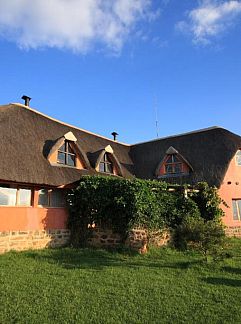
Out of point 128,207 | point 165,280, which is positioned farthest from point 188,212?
point 165,280

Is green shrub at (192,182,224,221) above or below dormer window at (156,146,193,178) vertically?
below

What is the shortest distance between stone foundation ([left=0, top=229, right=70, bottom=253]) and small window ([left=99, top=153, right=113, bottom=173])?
534 cm

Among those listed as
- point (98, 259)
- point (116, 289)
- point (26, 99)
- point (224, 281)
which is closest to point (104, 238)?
point (98, 259)

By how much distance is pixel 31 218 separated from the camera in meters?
11.7

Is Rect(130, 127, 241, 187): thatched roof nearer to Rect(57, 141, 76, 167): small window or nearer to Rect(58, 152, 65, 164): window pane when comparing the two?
Rect(57, 141, 76, 167): small window

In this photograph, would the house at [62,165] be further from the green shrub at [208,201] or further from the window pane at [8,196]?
the green shrub at [208,201]

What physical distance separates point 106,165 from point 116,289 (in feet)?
36.9

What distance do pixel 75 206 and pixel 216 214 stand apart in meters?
7.17

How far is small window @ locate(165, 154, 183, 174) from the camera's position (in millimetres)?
19281

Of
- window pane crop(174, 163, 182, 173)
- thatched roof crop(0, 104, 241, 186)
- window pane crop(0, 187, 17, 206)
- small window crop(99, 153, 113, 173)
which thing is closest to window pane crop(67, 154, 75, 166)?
thatched roof crop(0, 104, 241, 186)

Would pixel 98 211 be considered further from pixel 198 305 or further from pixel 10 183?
pixel 198 305

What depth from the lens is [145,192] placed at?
1219 cm

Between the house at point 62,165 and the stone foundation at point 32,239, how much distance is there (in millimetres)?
35

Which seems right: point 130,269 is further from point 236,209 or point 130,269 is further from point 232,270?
point 236,209
